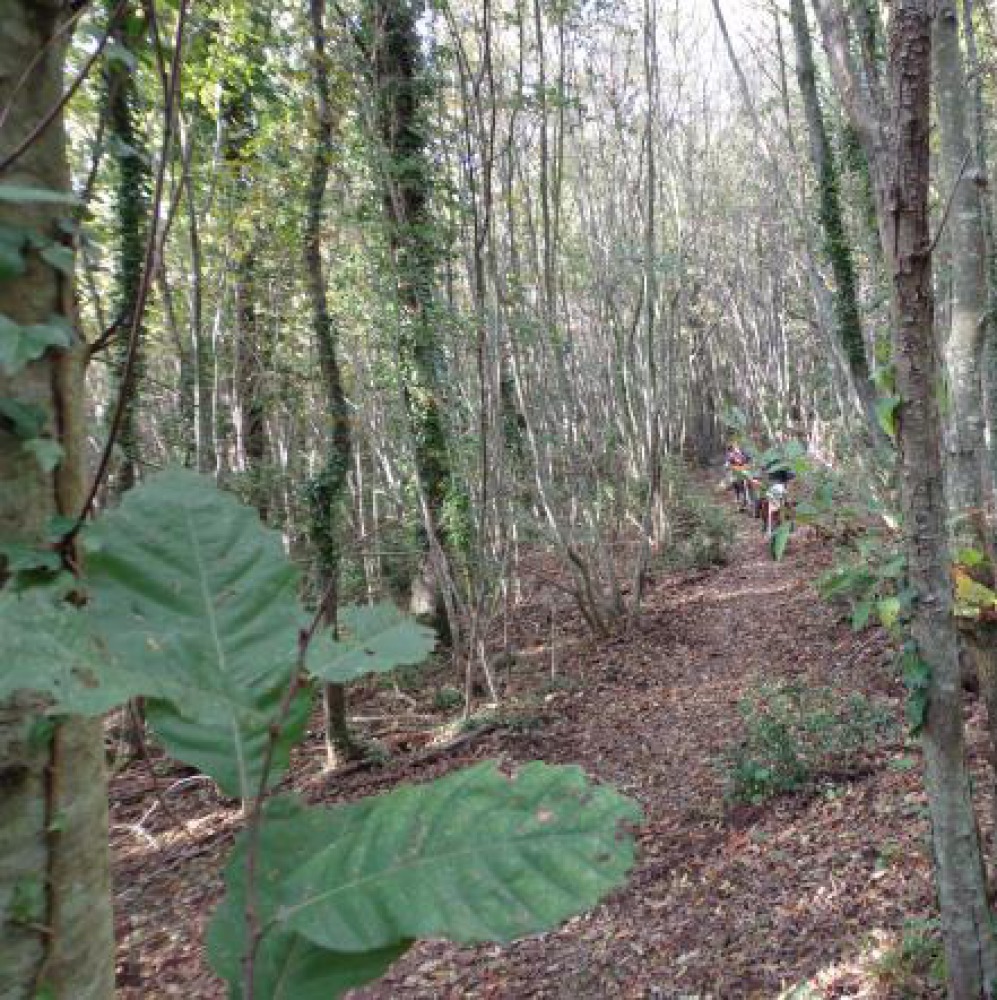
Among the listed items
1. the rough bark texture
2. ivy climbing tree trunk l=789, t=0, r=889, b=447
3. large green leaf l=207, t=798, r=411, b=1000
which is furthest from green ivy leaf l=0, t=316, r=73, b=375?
ivy climbing tree trunk l=789, t=0, r=889, b=447

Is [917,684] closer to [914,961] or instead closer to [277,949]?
[914,961]

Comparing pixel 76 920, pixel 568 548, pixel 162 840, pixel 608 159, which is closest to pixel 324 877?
pixel 76 920

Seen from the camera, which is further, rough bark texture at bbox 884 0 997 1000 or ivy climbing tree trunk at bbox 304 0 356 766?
ivy climbing tree trunk at bbox 304 0 356 766

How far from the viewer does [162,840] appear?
5895mm

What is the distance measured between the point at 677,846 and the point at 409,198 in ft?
23.1

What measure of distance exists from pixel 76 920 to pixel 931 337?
2296mm

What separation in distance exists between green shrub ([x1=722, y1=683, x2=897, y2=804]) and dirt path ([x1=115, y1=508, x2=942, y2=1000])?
0.14m

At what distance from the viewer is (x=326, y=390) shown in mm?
6930

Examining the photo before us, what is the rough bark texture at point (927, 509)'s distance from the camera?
198 cm

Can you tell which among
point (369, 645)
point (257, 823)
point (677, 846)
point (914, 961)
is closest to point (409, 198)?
point (677, 846)

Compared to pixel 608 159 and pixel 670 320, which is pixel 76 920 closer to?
pixel 670 320

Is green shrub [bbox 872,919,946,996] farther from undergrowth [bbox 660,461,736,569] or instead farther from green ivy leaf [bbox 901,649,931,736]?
undergrowth [bbox 660,461,736,569]

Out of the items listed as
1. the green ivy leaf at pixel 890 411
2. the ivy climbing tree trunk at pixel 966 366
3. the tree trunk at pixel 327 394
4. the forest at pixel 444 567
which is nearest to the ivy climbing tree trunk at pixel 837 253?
the forest at pixel 444 567

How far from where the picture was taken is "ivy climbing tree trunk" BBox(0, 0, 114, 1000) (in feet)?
2.22
